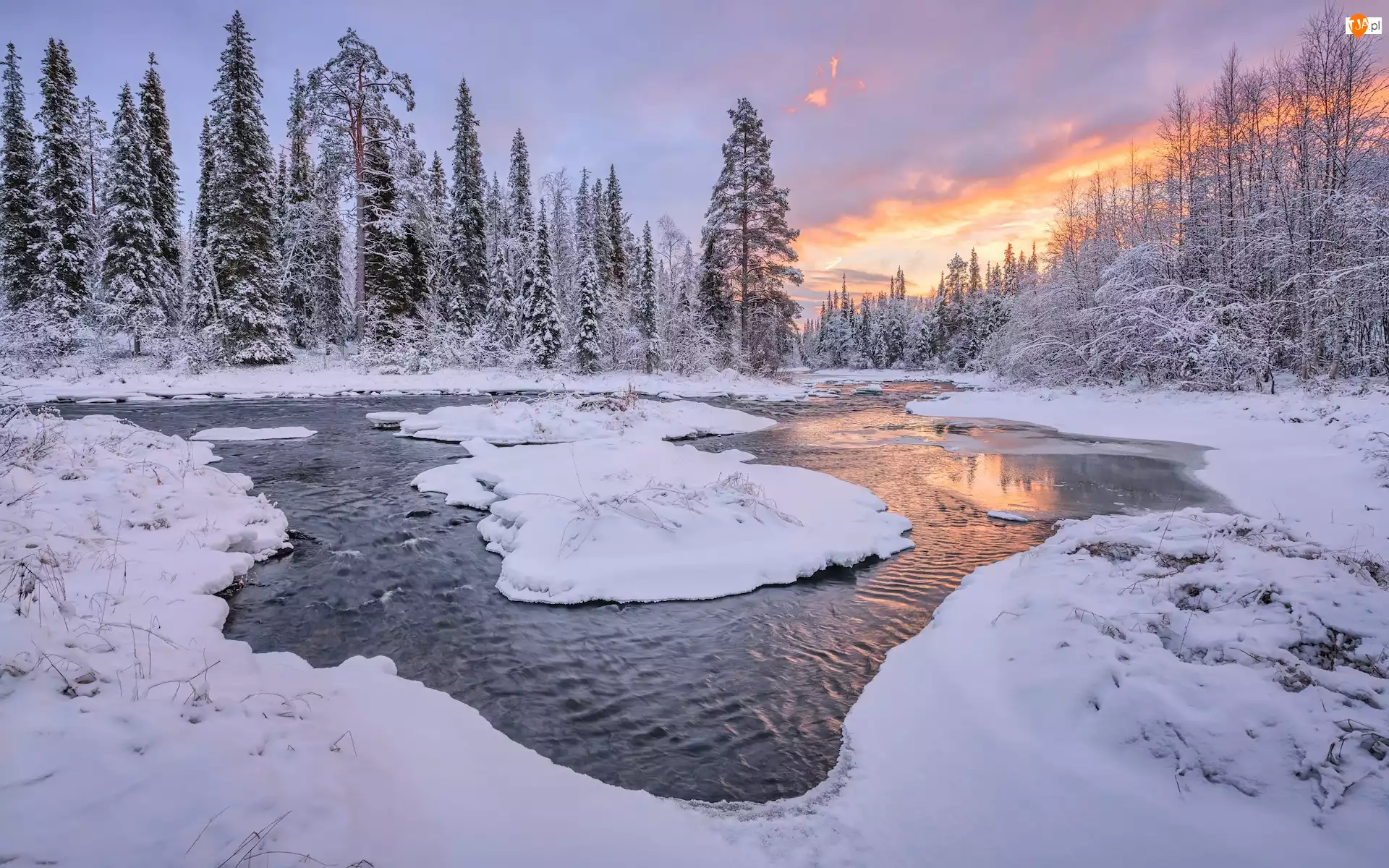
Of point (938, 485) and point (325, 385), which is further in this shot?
point (325, 385)

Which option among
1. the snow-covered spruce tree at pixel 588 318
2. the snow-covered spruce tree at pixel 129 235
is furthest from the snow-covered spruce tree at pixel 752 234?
the snow-covered spruce tree at pixel 129 235

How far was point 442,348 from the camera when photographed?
2981 cm

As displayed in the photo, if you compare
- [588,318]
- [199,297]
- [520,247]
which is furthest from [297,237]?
[588,318]

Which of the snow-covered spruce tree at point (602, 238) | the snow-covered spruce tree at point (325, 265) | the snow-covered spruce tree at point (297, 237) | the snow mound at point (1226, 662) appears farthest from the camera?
the snow-covered spruce tree at point (602, 238)

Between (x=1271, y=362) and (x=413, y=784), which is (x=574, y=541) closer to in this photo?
(x=413, y=784)

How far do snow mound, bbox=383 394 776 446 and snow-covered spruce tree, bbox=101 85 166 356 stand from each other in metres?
18.8

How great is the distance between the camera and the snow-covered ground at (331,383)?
20.7 metres

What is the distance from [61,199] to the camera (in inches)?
1019

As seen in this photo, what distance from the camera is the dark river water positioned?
387 centimetres

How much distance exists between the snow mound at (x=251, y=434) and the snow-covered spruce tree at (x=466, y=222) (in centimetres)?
2089

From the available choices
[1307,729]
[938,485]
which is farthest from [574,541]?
[938,485]

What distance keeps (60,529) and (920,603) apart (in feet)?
28.2

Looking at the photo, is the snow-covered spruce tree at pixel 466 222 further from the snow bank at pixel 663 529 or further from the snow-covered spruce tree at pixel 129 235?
the snow bank at pixel 663 529

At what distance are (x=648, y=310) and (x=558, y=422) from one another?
21725 millimetres
